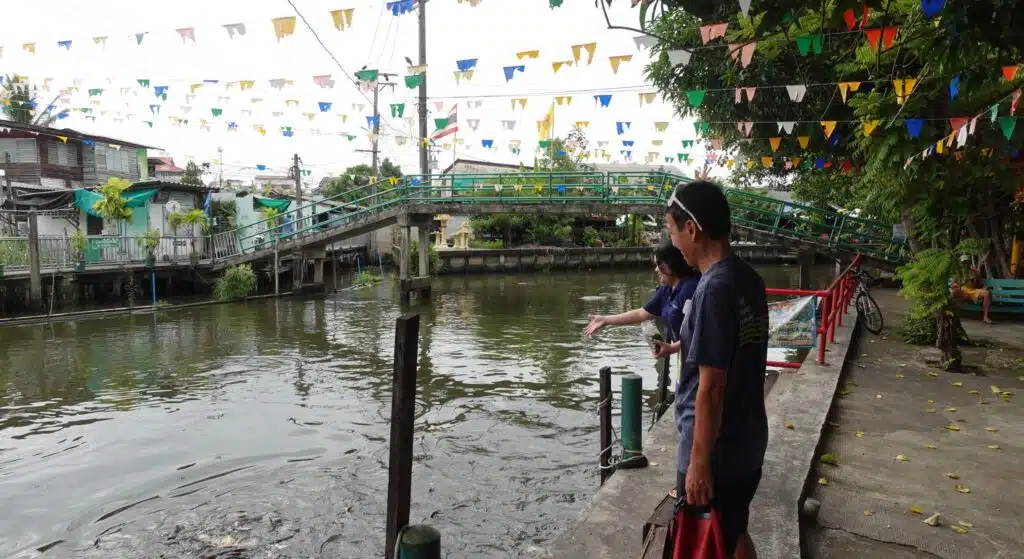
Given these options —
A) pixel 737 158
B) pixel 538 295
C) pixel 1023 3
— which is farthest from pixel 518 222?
Answer: pixel 1023 3

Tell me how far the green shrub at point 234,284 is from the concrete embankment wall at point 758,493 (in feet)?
55.6

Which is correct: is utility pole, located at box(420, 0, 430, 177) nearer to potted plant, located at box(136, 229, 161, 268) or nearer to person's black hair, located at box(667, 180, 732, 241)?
potted plant, located at box(136, 229, 161, 268)

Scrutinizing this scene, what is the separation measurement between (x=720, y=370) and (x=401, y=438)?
147 centimetres

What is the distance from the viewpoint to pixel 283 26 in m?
9.84

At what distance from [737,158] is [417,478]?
15.6m

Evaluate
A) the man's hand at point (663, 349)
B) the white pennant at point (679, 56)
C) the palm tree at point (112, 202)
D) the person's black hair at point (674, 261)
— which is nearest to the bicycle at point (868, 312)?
the white pennant at point (679, 56)

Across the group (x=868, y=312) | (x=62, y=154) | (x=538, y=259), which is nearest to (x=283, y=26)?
(x=868, y=312)

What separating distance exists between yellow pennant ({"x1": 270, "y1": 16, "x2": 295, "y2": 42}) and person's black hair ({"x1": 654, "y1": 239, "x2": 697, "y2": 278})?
770 centimetres

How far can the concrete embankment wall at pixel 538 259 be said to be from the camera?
32.2m

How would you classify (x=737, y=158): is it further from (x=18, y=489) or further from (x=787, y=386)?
(x=18, y=489)

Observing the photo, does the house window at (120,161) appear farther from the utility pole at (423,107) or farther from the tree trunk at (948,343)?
the tree trunk at (948,343)

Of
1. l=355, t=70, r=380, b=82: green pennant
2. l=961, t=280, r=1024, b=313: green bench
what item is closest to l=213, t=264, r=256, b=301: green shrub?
l=355, t=70, r=380, b=82: green pennant

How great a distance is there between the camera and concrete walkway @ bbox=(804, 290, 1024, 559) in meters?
3.83

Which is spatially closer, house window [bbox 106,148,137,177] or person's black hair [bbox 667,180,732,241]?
person's black hair [bbox 667,180,732,241]
